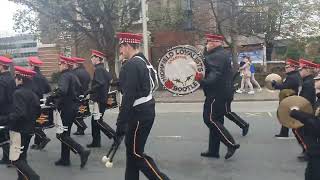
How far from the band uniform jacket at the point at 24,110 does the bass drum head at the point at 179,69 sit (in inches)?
72.5

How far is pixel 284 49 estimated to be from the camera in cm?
3584

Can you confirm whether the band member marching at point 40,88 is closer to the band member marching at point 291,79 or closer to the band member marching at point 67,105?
the band member marching at point 67,105

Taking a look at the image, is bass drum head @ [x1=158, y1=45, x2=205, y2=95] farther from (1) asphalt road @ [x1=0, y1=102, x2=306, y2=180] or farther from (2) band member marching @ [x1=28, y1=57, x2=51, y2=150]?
(2) band member marching @ [x1=28, y1=57, x2=51, y2=150]

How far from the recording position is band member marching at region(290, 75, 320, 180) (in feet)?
16.5

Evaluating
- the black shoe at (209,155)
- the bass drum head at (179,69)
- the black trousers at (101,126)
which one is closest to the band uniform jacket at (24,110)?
the bass drum head at (179,69)

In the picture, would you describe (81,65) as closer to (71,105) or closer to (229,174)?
(71,105)

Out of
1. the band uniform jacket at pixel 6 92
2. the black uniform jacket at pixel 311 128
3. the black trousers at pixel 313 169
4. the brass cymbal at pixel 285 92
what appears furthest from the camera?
the brass cymbal at pixel 285 92

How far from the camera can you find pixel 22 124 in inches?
251

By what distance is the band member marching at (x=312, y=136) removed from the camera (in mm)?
5023

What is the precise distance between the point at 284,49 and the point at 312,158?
31662 millimetres

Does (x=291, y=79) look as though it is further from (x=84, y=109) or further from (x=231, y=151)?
(x=84, y=109)

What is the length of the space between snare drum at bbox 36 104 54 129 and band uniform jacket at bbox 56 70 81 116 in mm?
170

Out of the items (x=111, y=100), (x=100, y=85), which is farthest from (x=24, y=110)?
(x=111, y=100)

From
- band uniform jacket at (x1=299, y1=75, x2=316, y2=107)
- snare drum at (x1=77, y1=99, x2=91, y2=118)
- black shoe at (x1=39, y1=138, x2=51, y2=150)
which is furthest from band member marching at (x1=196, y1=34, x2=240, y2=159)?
black shoe at (x1=39, y1=138, x2=51, y2=150)
